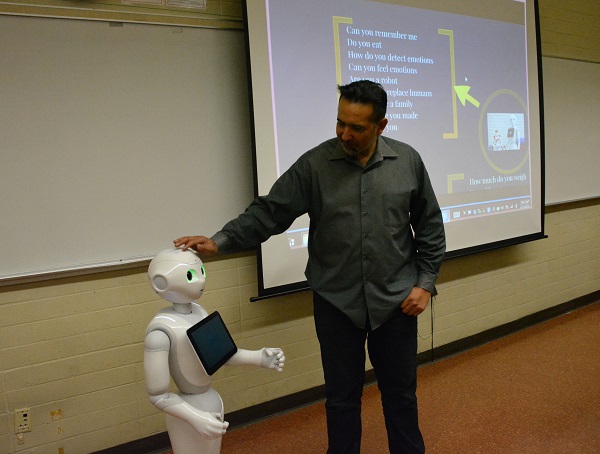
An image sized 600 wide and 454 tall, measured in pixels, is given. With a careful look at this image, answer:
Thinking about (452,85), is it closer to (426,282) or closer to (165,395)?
(426,282)

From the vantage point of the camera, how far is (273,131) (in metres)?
2.32

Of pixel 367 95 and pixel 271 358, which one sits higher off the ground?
pixel 367 95

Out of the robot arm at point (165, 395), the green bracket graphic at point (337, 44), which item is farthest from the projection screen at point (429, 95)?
the robot arm at point (165, 395)

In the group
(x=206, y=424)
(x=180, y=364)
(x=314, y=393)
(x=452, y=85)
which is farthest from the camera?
(x=452, y=85)

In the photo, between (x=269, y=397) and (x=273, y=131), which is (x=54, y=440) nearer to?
(x=269, y=397)

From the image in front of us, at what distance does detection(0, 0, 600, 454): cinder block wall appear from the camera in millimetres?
1980

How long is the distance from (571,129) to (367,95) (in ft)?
9.94

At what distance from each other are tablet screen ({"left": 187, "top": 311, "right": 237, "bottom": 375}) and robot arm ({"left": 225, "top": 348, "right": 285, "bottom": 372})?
31 millimetres

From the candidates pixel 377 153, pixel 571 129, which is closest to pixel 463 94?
pixel 571 129

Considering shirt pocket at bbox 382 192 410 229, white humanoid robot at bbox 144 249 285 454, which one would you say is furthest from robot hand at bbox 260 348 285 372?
shirt pocket at bbox 382 192 410 229

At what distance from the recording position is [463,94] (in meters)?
3.07

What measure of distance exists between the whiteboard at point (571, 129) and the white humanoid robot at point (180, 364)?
3.16 meters

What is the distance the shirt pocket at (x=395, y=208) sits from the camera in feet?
5.57

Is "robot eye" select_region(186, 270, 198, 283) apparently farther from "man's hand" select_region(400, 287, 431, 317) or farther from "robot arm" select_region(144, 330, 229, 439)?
"man's hand" select_region(400, 287, 431, 317)
